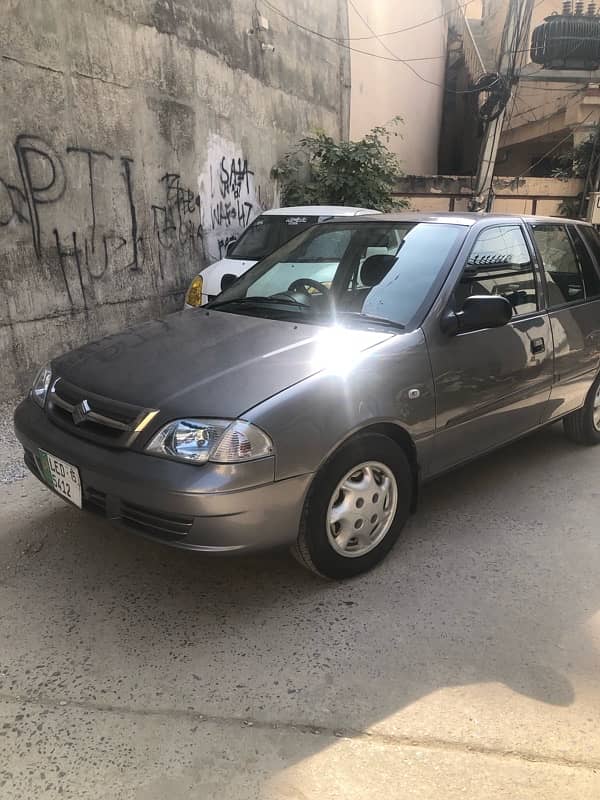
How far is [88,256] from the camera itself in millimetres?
6055

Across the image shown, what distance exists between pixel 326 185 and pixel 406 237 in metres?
7.36

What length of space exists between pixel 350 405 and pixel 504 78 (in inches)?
510

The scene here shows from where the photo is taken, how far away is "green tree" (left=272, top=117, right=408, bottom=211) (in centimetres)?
1027

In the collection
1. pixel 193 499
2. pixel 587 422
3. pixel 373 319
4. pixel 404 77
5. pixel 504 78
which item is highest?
pixel 404 77

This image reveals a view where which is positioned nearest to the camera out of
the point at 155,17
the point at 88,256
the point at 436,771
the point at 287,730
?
the point at 436,771

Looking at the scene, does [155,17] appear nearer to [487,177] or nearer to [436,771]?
[436,771]

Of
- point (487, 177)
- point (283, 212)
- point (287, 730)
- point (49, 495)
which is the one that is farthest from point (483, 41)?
point (287, 730)

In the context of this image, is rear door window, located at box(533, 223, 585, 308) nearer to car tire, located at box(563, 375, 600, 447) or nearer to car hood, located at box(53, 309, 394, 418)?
car tire, located at box(563, 375, 600, 447)

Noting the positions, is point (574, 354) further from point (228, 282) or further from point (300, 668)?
point (300, 668)

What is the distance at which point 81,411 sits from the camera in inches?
105

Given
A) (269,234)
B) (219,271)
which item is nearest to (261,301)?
(219,271)

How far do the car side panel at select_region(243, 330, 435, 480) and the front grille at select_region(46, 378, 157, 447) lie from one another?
471 millimetres

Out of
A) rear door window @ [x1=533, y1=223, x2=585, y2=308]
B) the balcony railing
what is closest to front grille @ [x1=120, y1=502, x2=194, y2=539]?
rear door window @ [x1=533, y1=223, x2=585, y2=308]

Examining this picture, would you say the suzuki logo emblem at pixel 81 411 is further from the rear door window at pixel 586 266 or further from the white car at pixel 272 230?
the white car at pixel 272 230
